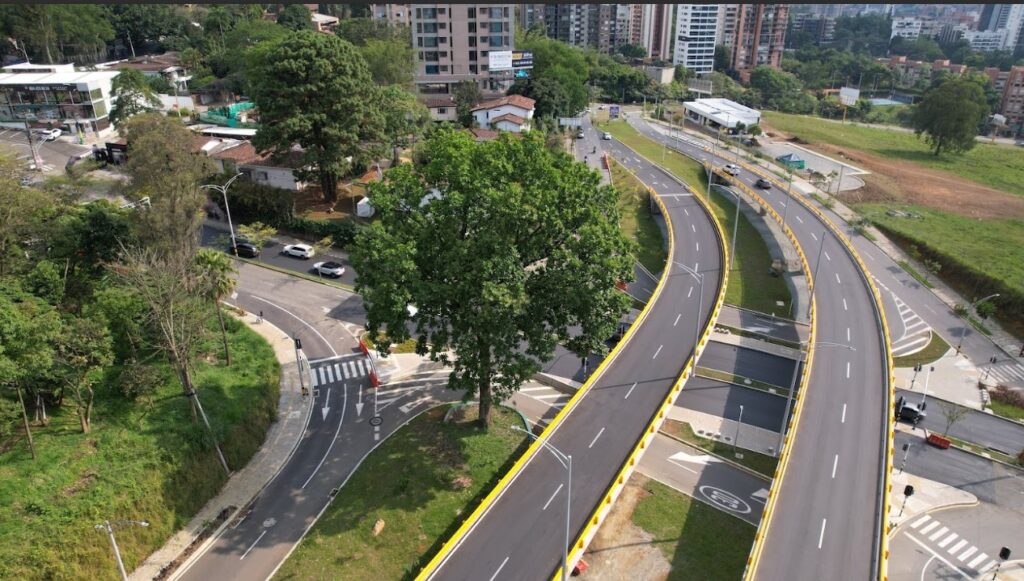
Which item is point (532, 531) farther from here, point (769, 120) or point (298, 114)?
point (769, 120)

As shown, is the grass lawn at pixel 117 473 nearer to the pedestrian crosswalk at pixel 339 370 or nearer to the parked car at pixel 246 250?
the pedestrian crosswalk at pixel 339 370

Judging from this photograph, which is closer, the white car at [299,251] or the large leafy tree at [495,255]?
the large leafy tree at [495,255]

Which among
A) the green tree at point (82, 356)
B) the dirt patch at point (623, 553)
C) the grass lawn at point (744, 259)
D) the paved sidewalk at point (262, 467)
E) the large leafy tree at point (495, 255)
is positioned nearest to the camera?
the dirt patch at point (623, 553)

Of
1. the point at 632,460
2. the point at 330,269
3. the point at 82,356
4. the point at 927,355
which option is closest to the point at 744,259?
the point at 927,355

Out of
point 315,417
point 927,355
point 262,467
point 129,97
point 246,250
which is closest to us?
point 262,467

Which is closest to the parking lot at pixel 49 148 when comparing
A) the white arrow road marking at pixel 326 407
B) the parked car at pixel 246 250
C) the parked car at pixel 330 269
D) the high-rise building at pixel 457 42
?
the parked car at pixel 246 250

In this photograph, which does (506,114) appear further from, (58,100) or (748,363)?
(58,100)

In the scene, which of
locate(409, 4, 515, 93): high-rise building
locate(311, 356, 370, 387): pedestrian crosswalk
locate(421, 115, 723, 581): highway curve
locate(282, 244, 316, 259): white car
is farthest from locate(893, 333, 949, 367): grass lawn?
locate(409, 4, 515, 93): high-rise building

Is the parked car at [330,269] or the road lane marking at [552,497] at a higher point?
the parked car at [330,269]
